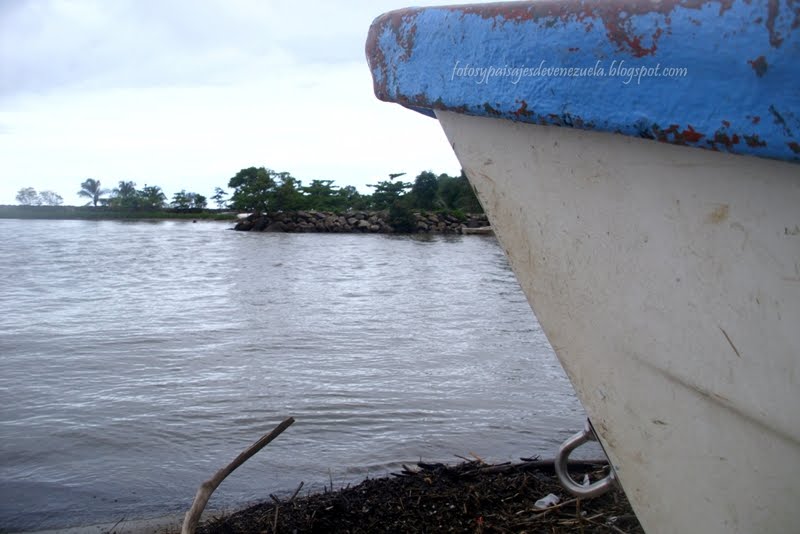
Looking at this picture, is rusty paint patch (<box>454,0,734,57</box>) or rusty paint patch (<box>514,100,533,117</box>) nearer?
rusty paint patch (<box>454,0,734,57</box>)

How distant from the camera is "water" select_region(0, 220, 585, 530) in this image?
3.78 m

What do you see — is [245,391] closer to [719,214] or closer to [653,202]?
[653,202]

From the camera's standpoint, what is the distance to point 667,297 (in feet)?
5.33

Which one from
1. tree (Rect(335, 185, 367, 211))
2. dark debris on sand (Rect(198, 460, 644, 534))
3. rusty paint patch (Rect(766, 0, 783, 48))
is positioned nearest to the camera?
rusty paint patch (Rect(766, 0, 783, 48))

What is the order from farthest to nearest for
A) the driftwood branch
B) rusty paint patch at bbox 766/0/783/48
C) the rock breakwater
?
the rock breakwater
the driftwood branch
rusty paint patch at bbox 766/0/783/48

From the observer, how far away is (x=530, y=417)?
473cm

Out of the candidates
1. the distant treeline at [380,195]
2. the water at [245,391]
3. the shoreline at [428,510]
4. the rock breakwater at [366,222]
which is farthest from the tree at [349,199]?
the shoreline at [428,510]

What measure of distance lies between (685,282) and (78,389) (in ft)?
15.6

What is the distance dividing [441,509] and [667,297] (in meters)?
1.71

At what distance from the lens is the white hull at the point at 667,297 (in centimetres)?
147

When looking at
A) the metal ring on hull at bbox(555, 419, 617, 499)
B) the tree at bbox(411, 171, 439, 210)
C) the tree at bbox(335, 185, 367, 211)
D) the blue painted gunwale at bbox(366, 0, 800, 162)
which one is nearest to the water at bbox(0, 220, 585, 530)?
the metal ring on hull at bbox(555, 419, 617, 499)

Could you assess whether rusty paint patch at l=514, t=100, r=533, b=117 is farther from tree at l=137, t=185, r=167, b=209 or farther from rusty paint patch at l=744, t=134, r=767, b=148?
tree at l=137, t=185, r=167, b=209

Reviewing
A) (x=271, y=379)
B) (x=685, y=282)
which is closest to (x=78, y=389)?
(x=271, y=379)

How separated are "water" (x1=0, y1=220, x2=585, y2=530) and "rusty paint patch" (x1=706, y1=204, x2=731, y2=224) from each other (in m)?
2.58
